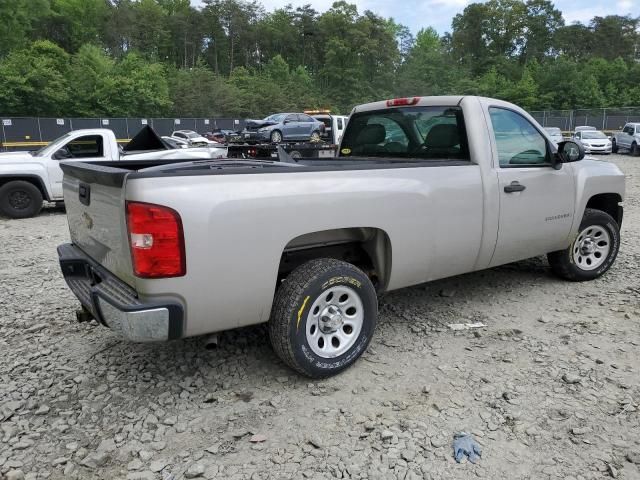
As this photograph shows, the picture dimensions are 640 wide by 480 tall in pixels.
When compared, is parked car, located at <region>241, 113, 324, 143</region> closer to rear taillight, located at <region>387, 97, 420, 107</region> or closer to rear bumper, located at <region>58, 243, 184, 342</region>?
rear taillight, located at <region>387, 97, 420, 107</region>

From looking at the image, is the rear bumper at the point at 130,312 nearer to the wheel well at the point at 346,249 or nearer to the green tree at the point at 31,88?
the wheel well at the point at 346,249

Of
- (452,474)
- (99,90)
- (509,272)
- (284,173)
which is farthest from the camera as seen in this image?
(99,90)

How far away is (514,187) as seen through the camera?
4.26 m

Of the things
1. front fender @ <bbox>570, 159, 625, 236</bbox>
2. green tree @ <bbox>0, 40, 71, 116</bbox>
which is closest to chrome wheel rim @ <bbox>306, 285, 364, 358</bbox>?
front fender @ <bbox>570, 159, 625, 236</bbox>

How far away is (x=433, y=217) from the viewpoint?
12.3 ft

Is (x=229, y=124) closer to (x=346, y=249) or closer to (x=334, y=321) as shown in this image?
(x=346, y=249)

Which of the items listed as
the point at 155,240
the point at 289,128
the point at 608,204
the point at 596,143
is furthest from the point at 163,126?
the point at 155,240

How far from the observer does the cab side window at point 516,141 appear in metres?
4.35

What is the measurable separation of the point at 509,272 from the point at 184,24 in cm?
9407

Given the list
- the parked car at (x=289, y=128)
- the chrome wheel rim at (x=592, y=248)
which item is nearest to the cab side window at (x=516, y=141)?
the chrome wheel rim at (x=592, y=248)

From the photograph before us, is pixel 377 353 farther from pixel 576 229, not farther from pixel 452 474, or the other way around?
pixel 576 229

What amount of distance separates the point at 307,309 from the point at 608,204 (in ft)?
13.4

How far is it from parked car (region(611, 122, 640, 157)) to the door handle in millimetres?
27810

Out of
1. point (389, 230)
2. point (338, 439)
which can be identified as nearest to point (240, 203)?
point (389, 230)
